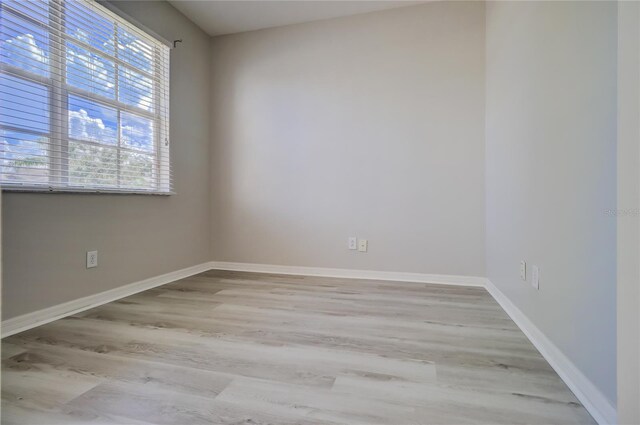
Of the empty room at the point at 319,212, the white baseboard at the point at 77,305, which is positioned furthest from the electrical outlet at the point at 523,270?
the white baseboard at the point at 77,305

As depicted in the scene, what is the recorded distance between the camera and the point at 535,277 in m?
1.52

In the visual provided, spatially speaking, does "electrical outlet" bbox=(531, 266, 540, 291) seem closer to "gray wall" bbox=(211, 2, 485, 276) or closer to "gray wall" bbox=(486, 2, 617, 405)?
"gray wall" bbox=(486, 2, 617, 405)

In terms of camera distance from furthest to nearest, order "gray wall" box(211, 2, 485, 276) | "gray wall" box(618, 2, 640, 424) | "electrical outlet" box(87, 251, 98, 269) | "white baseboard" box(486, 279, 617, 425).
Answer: "gray wall" box(211, 2, 485, 276)
"electrical outlet" box(87, 251, 98, 269)
"white baseboard" box(486, 279, 617, 425)
"gray wall" box(618, 2, 640, 424)

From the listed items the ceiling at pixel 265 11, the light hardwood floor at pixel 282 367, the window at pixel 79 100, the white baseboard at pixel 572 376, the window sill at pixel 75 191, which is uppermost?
the ceiling at pixel 265 11

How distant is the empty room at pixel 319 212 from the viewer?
1027 millimetres

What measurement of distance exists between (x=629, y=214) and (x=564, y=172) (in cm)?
59

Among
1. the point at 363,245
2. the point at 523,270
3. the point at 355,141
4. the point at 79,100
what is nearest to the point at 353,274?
the point at 363,245

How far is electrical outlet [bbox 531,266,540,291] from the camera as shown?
4.89 feet

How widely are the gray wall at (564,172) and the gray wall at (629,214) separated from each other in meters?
0.19

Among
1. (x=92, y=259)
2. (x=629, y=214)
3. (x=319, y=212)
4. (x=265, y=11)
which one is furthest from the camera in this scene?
(x=319, y=212)

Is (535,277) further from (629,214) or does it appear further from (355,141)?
(355,141)

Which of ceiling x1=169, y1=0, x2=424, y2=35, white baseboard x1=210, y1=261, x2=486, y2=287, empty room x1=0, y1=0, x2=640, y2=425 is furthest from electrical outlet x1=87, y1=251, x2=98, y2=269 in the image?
ceiling x1=169, y1=0, x2=424, y2=35

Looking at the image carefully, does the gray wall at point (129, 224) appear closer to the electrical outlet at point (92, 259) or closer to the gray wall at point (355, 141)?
the electrical outlet at point (92, 259)

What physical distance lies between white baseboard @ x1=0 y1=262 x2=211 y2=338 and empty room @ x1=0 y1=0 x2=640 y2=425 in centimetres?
1
